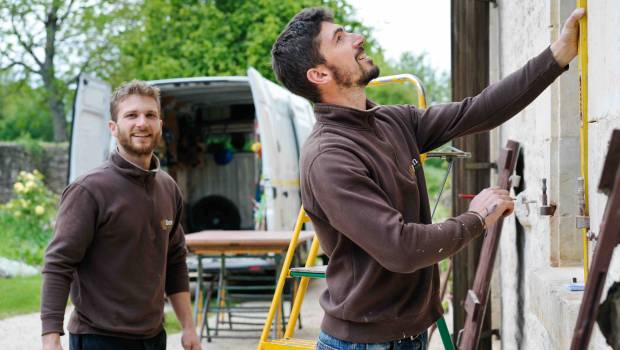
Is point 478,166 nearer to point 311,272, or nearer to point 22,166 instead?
point 311,272

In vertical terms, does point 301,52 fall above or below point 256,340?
above

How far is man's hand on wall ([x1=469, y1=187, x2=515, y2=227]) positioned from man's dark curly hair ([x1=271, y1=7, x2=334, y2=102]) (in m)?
0.61

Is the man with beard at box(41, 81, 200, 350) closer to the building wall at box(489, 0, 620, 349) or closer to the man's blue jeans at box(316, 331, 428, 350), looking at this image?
the man's blue jeans at box(316, 331, 428, 350)

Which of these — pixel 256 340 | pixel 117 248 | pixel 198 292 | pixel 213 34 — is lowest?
pixel 256 340

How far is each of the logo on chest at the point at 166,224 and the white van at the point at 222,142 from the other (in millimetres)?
6059

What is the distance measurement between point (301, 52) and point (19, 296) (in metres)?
8.77

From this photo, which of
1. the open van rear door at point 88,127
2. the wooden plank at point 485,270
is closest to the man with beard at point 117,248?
the wooden plank at point 485,270

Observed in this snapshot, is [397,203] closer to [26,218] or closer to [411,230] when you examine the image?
[411,230]

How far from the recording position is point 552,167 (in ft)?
12.5

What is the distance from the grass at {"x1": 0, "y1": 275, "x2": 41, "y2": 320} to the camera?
10023 millimetres

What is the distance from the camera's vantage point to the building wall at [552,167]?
2381 millimetres

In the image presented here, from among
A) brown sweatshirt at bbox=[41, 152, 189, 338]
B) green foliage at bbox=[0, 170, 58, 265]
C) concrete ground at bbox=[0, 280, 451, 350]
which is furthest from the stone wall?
brown sweatshirt at bbox=[41, 152, 189, 338]

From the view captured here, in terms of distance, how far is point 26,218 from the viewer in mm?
14883

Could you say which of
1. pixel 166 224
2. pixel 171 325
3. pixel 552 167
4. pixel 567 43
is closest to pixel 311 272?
pixel 166 224
